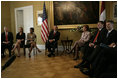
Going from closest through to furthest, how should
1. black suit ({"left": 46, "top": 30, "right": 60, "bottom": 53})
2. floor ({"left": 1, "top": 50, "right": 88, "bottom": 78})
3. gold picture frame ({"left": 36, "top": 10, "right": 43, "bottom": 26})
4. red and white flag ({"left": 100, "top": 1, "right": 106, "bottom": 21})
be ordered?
1. floor ({"left": 1, "top": 50, "right": 88, "bottom": 78})
2. black suit ({"left": 46, "top": 30, "right": 60, "bottom": 53})
3. red and white flag ({"left": 100, "top": 1, "right": 106, "bottom": 21})
4. gold picture frame ({"left": 36, "top": 10, "right": 43, "bottom": 26})

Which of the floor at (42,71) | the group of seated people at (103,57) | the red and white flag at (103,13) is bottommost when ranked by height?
the floor at (42,71)

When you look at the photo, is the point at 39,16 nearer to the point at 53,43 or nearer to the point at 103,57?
the point at 53,43

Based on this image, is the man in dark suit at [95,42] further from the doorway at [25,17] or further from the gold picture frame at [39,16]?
the doorway at [25,17]

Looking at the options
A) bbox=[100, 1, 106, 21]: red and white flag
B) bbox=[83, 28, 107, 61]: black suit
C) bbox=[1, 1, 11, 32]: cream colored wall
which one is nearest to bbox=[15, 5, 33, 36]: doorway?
bbox=[1, 1, 11, 32]: cream colored wall

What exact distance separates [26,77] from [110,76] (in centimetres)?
175

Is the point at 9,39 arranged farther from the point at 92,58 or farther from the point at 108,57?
the point at 108,57

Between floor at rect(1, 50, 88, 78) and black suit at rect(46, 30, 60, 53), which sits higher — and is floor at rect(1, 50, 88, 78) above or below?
below

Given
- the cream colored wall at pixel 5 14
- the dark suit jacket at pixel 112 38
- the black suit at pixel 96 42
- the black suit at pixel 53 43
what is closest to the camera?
the dark suit jacket at pixel 112 38

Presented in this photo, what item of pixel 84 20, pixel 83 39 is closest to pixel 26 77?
pixel 83 39

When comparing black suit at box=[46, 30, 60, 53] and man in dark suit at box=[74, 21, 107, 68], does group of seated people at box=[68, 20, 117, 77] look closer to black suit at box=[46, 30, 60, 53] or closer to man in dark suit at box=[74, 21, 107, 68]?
man in dark suit at box=[74, 21, 107, 68]

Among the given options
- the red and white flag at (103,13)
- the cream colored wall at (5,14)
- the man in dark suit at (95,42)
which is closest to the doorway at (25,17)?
the cream colored wall at (5,14)

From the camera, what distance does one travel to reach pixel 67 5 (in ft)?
20.7

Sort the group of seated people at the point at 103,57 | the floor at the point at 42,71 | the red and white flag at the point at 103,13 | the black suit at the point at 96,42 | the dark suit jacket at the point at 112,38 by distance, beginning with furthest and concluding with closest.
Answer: the red and white flag at the point at 103,13 → the black suit at the point at 96,42 → the dark suit jacket at the point at 112,38 → the floor at the point at 42,71 → the group of seated people at the point at 103,57

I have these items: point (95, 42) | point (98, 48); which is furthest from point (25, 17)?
point (98, 48)
